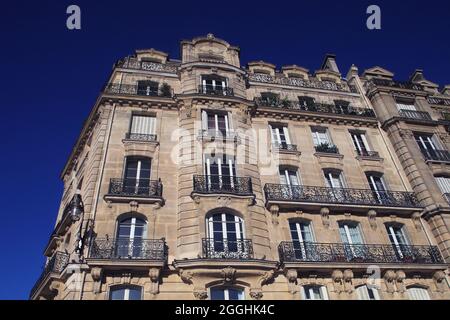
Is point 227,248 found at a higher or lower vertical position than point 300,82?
lower

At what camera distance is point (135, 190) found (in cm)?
1279

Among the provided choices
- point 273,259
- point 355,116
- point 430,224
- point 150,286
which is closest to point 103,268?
point 150,286

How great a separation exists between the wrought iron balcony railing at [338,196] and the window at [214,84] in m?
6.07

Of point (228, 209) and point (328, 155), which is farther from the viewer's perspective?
point (328, 155)

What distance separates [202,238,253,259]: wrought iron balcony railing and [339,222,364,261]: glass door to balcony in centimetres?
398

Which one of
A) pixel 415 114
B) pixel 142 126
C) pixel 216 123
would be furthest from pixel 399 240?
pixel 142 126

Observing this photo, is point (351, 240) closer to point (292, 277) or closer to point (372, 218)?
point (372, 218)

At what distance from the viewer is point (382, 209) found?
1419 centimetres

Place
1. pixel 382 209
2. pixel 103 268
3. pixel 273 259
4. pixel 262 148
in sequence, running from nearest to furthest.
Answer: pixel 103 268 → pixel 273 259 → pixel 382 209 → pixel 262 148

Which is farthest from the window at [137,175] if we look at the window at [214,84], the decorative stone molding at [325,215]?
the decorative stone molding at [325,215]

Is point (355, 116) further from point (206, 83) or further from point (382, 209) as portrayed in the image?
point (206, 83)

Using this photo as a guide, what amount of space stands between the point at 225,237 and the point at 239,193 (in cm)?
185
